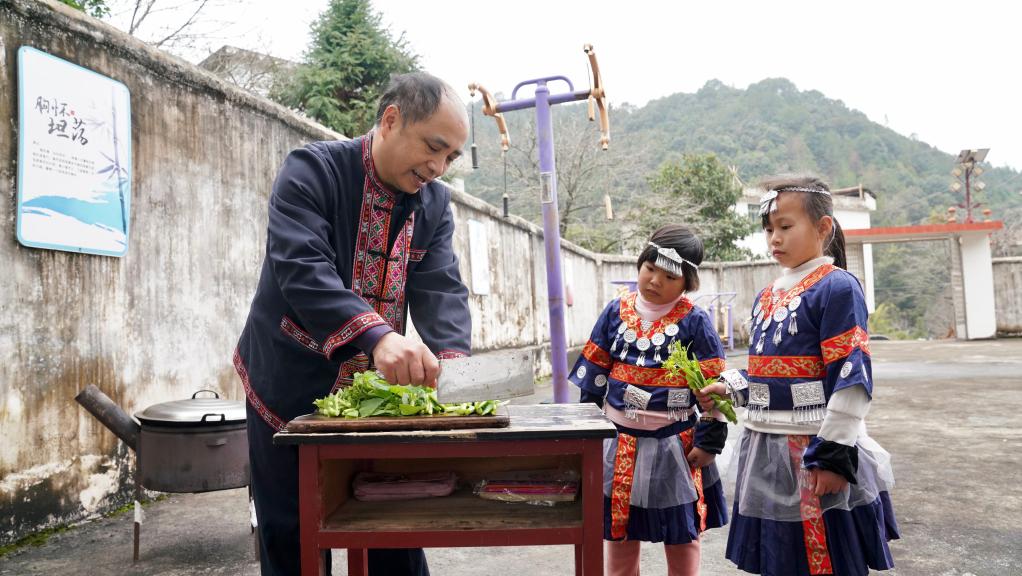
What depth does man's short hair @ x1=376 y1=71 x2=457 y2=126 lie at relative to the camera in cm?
209

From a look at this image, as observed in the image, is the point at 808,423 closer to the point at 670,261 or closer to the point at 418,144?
the point at 670,261

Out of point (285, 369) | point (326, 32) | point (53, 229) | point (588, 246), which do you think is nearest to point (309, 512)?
point (285, 369)

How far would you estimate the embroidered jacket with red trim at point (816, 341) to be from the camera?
7.15 feet

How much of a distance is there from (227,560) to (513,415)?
90.5 inches

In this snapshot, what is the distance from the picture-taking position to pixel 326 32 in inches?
528

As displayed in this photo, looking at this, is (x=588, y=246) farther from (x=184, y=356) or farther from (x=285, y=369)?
(x=285, y=369)

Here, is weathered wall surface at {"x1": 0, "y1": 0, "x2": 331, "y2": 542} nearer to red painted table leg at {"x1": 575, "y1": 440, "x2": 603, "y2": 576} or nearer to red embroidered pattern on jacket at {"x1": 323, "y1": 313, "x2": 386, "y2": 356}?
red embroidered pattern on jacket at {"x1": 323, "y1": 313, "x2": 386, "y2": 356}

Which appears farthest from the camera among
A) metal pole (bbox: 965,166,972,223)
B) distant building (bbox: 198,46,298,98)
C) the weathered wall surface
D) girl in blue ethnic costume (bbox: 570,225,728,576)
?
metal pole (bbox: 965,166,972,223)

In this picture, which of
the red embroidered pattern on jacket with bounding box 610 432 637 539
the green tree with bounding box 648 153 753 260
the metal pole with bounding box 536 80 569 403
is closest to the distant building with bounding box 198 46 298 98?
the metal pole with bounding box 536 80 569 403

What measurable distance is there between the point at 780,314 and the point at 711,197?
2228 cm

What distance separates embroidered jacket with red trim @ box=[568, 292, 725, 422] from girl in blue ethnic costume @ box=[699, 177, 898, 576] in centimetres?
28

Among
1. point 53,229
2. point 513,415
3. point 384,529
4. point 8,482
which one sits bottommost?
point 8,482

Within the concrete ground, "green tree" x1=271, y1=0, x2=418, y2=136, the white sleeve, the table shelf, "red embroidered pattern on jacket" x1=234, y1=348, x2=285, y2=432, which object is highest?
"green tree" x1=271, y1=0, x2=418, y2=136

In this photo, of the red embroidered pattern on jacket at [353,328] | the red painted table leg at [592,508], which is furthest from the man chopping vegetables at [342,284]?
the red painted table leg at [592,508]
